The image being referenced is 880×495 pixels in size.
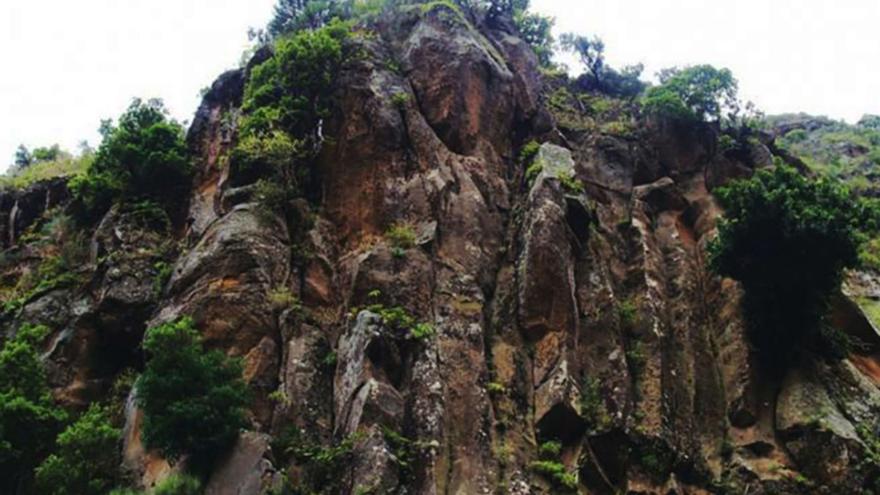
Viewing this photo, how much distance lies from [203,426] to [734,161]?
21330 mm

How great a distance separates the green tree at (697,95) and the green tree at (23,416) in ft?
74.9

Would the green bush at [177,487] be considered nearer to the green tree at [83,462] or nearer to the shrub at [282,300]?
the green tree at [83,462]

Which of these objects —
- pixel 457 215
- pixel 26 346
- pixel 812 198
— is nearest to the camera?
pixel 26 346

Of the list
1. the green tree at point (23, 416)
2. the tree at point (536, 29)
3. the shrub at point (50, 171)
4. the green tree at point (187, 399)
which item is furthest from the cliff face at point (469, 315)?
the tree at point (536, 29)

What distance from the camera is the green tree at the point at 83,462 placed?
1934 centimetres

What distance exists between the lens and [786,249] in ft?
77.2

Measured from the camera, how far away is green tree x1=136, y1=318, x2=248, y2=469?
19156 millimetres

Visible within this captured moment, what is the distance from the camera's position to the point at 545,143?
30.3m

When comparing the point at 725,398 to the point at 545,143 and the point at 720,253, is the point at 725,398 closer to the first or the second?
the point at 720,253


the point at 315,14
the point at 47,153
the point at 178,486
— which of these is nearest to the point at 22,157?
the point at 47,153

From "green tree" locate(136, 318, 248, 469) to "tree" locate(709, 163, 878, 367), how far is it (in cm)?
1396

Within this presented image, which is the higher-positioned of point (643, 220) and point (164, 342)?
point (643, 220)

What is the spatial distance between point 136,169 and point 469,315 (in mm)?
13402

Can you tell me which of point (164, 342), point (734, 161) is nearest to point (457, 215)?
point (164, 342)
